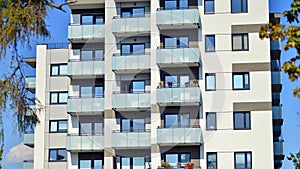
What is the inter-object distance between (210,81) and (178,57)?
285 centimetres

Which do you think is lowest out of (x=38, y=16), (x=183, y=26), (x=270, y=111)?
(x=270, y=111)

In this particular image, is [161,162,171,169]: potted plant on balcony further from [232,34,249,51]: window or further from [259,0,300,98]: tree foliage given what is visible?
[259,0,300,98]: tree foliage

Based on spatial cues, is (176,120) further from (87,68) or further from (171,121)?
(87,68)

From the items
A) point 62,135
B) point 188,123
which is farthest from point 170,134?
point 62,135

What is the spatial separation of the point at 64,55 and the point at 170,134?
12.3 metres

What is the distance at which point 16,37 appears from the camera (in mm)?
14297

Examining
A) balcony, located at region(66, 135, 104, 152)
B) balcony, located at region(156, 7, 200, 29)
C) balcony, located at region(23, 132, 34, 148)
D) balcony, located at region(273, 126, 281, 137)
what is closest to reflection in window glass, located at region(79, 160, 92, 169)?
balcony, located at region(66, 135, 104, 152)

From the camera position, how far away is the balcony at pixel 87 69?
43.0m

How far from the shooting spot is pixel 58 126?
153 ft

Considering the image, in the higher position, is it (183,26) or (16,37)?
(183,26)

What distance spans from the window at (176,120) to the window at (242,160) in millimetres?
3834

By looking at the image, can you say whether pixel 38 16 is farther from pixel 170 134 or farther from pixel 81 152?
pixel 81 152

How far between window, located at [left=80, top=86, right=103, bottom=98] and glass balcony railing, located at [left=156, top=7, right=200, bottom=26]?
6.68 metres

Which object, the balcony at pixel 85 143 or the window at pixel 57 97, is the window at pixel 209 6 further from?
the window at pixel 57 97
